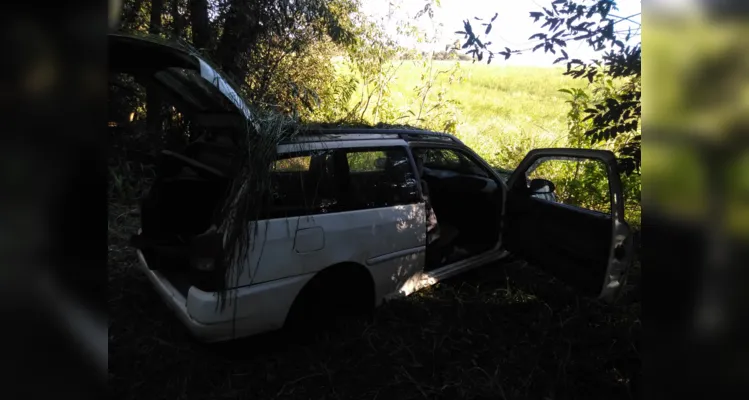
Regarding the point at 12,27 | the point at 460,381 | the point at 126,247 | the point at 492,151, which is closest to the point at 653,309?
the point at 12,27

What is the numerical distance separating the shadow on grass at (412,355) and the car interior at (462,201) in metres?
0.63

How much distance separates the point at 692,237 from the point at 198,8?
21.4ft

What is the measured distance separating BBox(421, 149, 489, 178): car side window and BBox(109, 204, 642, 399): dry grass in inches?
46.8

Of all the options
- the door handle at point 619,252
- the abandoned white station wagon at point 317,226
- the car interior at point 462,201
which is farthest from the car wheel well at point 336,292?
the door handle at point 619,252

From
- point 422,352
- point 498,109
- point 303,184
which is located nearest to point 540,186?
point 422,352

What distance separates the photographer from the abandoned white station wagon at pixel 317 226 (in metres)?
2.62

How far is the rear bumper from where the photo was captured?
2.54 meters

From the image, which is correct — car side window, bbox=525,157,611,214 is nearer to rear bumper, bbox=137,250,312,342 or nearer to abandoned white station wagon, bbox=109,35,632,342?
abandoned white station wagon, bbox=109,35,632,342

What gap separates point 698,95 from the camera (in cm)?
84

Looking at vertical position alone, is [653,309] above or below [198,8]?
below

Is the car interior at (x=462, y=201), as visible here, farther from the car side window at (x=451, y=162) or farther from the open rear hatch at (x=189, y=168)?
the open rear hatch at (x=189, y=168)

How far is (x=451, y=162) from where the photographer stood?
14.5 ft

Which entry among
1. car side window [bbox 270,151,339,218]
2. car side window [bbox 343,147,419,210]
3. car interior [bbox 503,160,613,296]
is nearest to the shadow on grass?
car interior [bbox 503,160,613,296]

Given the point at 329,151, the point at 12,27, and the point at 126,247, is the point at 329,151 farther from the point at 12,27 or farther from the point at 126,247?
the point at 126,247
